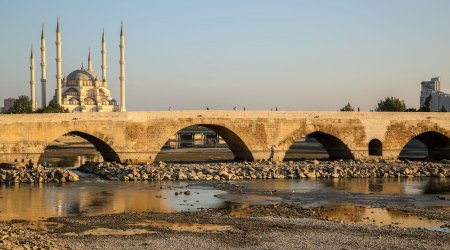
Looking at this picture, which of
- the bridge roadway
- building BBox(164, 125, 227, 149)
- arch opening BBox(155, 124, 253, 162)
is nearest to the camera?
the bridge roadway

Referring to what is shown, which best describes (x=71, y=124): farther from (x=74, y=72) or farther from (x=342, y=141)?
(x=74, y=72)

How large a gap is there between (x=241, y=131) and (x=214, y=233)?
72.2 ft

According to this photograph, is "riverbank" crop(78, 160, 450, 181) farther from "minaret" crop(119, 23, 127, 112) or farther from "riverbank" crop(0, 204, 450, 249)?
"minaret" crop(119, 23, 127, 112)

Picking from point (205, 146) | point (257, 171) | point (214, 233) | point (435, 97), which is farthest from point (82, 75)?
point (214, 233)

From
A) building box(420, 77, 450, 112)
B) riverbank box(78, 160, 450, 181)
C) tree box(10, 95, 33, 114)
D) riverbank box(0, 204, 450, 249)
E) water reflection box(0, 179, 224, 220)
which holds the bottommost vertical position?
riverbank box(0, 204, 450, 249)

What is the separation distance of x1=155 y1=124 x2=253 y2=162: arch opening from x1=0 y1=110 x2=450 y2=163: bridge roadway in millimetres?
138

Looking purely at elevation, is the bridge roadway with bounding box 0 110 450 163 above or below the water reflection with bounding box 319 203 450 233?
above

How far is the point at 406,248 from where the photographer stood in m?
13.8

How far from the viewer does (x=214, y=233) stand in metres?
15.4

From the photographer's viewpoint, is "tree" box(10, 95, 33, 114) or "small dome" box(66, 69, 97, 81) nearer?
"tree" box(10, 95, 33, 114)

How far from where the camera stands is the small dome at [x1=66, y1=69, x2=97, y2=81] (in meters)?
101

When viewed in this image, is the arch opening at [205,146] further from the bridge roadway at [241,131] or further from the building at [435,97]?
the building at [435,97]

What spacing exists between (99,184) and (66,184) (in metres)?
1.34

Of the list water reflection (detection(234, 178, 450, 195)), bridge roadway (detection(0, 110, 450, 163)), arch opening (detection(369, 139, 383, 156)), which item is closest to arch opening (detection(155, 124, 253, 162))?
bridge roadway (detection(0, 110, 450, 163))
